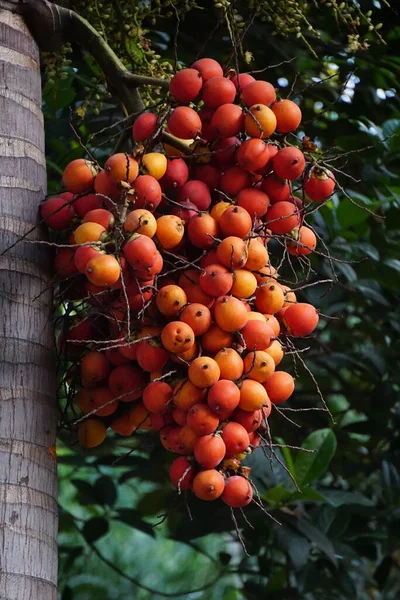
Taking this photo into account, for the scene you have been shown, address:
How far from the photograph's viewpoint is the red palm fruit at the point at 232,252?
1.29 meters

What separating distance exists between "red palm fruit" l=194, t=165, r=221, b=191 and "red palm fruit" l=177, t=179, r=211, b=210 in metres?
0.04

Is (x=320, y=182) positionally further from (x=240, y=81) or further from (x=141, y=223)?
(x=141, y=223)

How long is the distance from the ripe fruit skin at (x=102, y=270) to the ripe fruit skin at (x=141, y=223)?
7 centimetres

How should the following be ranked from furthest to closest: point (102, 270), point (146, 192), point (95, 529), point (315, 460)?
point (95, 529)
point (315, 460)
point (146, 192)
point (102, 270)

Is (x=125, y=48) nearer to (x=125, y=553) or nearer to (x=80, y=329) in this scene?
(x=80, y=329)

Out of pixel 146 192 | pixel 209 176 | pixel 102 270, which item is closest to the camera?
pixel 102 270

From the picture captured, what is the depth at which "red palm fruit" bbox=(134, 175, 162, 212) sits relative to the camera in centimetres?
133

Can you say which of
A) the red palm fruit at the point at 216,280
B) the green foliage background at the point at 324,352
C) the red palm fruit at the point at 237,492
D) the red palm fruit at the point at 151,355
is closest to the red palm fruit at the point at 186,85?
the red palm fruit at the point at 216,280

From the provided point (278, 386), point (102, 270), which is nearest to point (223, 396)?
point (278, 386)

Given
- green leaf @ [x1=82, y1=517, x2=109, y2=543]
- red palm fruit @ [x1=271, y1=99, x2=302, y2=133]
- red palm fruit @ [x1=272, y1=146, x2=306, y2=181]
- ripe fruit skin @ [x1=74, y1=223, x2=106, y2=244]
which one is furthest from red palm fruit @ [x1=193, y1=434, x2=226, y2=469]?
green leaf @ [x1=82, y1=517, x2=109, y2=543]

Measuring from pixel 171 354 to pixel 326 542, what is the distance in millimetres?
1327

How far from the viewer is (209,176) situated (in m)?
1.44

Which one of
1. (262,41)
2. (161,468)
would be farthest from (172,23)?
(161,468)

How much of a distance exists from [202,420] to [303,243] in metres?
0.41
